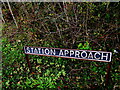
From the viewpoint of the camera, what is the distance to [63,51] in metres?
2.69

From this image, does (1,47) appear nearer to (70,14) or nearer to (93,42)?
(70,14)

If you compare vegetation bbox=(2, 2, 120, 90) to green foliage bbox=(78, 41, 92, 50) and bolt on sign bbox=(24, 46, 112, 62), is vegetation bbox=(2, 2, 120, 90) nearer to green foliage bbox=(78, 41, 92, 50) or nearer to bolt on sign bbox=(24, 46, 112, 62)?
green foliage bbox=(78, 41, 92, 50)

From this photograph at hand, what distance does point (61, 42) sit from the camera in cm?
436

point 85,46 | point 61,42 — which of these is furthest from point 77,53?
point 61,42

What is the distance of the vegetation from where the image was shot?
3.38 meters

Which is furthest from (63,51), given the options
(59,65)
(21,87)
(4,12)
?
(4,12)

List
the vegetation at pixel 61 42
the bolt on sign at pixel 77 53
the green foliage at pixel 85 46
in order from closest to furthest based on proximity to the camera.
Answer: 1. the bolt on sign at pixel 77 53
2. the vegetation at pixel 61 42
3. the green foliage at pixel 85 46

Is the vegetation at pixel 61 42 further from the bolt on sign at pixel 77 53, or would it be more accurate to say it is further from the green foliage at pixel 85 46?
the bolt on sign at pixel 77 53

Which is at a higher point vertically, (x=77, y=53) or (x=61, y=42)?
(x=77, y=53)

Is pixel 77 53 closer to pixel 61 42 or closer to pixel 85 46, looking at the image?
pixel 85 46

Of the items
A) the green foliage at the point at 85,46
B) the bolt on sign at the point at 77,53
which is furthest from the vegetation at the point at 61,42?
the bolt on sign at the point at 77,53

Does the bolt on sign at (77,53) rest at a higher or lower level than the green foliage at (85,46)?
higher

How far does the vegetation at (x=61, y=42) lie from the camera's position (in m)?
3.38

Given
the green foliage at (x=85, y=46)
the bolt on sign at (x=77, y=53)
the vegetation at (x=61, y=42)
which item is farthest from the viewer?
the green foliage at (x=85, y=46)
